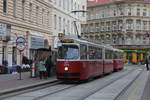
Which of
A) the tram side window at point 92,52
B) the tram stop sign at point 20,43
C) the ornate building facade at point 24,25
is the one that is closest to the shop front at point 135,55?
the ornate building facade at point 24,25

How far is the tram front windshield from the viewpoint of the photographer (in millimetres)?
23172

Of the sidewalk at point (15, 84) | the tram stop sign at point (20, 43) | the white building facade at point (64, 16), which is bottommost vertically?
the sidewalk at point (15, 84)

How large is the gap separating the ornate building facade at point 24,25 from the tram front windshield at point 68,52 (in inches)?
372

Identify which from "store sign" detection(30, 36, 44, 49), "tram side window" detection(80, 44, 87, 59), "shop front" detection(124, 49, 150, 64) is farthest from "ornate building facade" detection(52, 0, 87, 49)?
"shop front" detection(124, 49, 150, 64)

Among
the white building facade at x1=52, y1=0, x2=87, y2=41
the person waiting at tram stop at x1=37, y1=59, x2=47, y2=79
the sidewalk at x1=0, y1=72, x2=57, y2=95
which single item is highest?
the white building facade at x1=52, y1=0, x2=87, y2=41

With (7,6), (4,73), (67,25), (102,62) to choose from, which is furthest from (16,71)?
(67,25)

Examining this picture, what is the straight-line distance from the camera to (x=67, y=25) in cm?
5641

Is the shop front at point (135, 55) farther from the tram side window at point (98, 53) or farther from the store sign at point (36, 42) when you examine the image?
the tram side window at point (98, 53)

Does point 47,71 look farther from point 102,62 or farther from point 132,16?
point 132,16

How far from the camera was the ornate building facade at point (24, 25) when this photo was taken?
32316 millimetres

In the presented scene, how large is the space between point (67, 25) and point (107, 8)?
147ft

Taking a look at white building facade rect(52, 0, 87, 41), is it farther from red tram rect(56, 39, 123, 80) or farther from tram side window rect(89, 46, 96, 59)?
red tram rect(56, 39, 123, 80)

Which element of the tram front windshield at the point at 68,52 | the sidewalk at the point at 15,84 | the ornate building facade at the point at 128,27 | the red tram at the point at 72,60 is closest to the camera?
the sidewalk at the point at 15,84

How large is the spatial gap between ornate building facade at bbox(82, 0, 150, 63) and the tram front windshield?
236 ft
